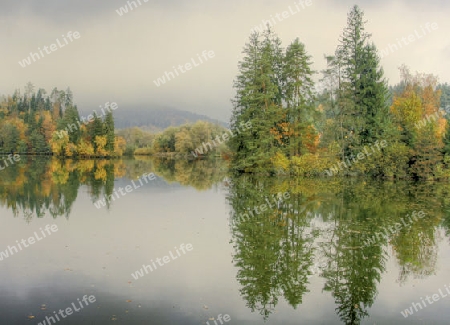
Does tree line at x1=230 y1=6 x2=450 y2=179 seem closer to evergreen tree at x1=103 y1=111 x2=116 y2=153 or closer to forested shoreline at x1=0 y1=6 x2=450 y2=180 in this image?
forested shoreline at x1=0 y1=6 x2=450 y2=180

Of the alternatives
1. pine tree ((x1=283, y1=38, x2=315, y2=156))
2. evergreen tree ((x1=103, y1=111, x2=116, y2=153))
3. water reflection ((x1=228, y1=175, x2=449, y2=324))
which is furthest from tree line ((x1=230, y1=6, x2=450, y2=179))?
evergreen tree ((x1=103, y1=111, x2=116, y2=153))

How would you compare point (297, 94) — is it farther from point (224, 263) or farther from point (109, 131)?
point (109, 131)

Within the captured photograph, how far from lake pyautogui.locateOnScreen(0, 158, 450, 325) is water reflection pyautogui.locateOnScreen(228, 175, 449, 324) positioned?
5 cm

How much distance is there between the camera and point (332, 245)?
43.9 ft

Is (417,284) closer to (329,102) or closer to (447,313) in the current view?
(447,313)

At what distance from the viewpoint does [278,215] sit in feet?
59.4

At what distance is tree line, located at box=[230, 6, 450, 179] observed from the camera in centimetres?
3947

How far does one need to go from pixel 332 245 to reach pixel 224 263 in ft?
13.6

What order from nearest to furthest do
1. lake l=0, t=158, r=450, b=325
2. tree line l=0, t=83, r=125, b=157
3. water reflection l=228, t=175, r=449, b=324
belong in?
lake l=0, t=158, r=450, b=325, water reflection l=228, t=175, r=449, b=324, tree line l=0, t=83, r=125, b=157

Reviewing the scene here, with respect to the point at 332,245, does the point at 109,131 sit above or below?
above

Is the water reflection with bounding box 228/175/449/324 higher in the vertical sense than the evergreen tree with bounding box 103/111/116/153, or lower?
lower

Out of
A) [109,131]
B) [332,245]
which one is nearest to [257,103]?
[332,245]

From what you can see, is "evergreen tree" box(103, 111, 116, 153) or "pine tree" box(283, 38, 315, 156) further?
"evergreen tree" box(103, 111, 116, 153)

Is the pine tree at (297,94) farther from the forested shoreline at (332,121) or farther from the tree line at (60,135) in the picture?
the tree line at (60,135)
